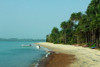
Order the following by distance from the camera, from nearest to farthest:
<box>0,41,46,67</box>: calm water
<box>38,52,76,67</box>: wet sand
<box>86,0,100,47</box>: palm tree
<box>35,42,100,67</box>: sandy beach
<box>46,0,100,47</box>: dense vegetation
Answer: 1. <box>35,42,100,67</box>: sandy beach
2. <box>38,52,76,67</box>: wet sand
3. <box>0,41,46,67</box>: calm water
4. <box>86,0,100,47</box>: palm tree
5. <box>46,0,100,47</box>: dense vegetation

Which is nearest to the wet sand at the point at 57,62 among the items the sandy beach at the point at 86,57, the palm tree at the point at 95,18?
the sandy beach at the point at 86,57

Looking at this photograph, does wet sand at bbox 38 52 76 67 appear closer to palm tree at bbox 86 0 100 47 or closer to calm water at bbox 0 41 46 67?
calm water at bbox 0 41 46 67

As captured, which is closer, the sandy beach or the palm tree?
the sandy beach

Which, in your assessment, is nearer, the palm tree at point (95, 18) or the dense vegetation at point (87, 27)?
the palm tree at point (95, 18)

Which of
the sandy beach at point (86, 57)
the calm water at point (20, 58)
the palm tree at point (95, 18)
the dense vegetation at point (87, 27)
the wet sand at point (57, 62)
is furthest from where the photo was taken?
the dense vegetation at point (87, 27)

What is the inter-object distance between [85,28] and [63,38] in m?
35.6

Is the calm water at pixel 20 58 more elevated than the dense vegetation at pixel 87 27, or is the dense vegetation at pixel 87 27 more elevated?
the dense vegetation at pixel 87 27

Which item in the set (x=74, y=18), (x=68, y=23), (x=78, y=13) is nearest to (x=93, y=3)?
(x=78, y=13)

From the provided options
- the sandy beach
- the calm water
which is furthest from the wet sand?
the calm water

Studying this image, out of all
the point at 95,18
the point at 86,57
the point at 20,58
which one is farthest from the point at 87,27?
the point at 20,58

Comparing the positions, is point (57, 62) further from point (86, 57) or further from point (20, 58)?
point (20, 58)

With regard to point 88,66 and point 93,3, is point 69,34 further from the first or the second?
point 88,66

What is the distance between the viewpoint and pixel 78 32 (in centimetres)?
5244

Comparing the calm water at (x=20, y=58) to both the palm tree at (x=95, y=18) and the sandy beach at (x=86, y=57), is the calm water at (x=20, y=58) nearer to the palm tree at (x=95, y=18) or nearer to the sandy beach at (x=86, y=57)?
the sandy beach at (x=86, y=57)
